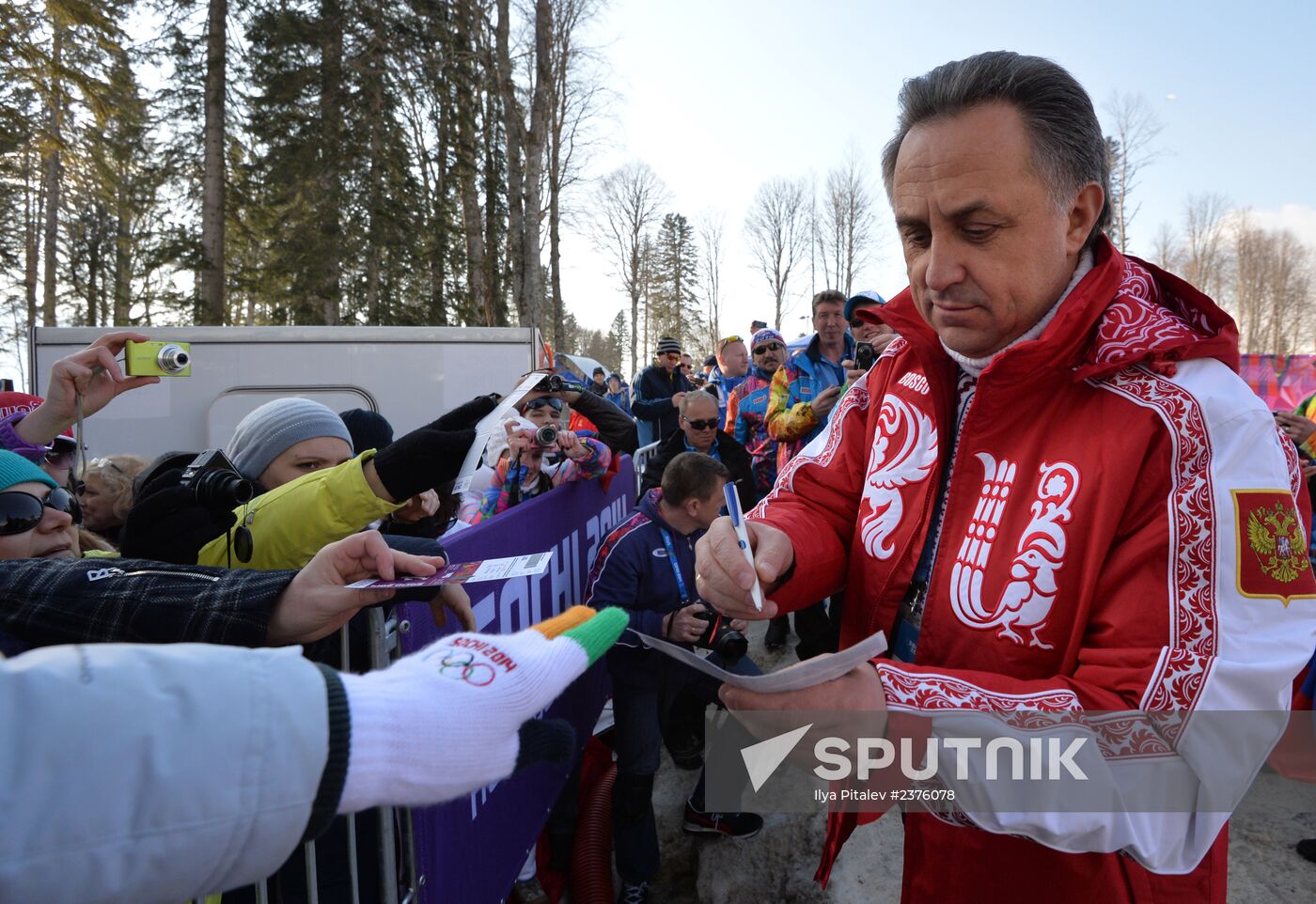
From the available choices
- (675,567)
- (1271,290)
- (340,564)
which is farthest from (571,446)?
(1271,290)

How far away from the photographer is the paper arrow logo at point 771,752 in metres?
1.15

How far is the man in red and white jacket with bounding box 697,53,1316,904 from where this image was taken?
102cm

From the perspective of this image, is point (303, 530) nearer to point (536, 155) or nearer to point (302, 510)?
point (302, 510)

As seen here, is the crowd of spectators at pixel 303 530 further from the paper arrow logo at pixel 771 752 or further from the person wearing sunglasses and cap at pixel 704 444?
the paper arrow logo at pixel 771 752

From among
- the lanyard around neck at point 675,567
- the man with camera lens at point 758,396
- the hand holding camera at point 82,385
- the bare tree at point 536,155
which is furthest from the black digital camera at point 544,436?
the bare tree at point 536,155

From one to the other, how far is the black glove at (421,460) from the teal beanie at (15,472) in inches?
34.5

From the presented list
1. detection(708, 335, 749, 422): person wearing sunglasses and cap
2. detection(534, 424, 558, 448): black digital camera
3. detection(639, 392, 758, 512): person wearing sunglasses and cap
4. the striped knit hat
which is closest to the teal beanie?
detection(534, 424, 558, 448): black digital camera

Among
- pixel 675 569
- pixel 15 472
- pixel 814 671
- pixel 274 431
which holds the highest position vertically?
pixel 274 431

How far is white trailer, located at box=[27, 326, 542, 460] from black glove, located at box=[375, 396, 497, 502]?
12.1 feet

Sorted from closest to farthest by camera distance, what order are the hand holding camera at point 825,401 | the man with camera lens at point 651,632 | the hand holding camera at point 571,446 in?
the man with camera lens at point 651,632, the hand holding camera at point 571,446, the hand holding camera at point 825,401

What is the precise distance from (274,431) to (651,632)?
1.73m

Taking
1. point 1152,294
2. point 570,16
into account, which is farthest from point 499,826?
point 570,16

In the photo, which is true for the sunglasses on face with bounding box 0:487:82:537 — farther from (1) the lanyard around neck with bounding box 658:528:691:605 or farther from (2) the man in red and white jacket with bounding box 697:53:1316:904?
(1) the lanyard around neck with bounding box 658:528:691:605

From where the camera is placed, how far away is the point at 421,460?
6.93 feet
